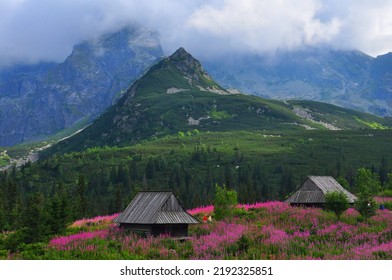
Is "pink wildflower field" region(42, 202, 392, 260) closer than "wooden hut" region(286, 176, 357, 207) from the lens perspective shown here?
Yes

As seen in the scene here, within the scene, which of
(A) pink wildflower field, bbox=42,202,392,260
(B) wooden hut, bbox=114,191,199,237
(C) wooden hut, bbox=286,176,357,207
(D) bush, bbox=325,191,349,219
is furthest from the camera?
(C) wooden hut, bbox=286,176,357,207

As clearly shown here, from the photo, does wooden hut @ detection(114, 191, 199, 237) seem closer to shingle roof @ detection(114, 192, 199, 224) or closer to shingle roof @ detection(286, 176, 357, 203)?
shingle roof @ detection(114, 192, 199, 224)

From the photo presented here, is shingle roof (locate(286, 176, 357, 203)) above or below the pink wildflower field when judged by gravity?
above

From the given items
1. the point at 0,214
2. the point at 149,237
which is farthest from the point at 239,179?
the point at 149,237

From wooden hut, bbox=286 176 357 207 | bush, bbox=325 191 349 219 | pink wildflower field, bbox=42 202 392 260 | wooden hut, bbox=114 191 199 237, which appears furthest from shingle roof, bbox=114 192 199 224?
wooden hut, bbox=286 176 357 207

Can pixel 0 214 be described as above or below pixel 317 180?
below

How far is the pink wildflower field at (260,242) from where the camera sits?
27.5 meters

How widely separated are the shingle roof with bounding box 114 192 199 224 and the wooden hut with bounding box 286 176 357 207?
1934 cm

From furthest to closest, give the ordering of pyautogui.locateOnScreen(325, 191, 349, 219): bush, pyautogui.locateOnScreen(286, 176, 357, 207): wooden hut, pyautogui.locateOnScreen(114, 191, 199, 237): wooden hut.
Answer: pyautogui.locateOnScreen(286, 176, 357, 207): wooden hut, pyautogui.locateOnScreen(325, 191, 349, 219): bush, pyautogui.locateOnScreen(114, 191, 199, 237): wooden hut

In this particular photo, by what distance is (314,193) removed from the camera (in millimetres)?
54906

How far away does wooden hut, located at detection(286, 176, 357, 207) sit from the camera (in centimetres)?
5384
